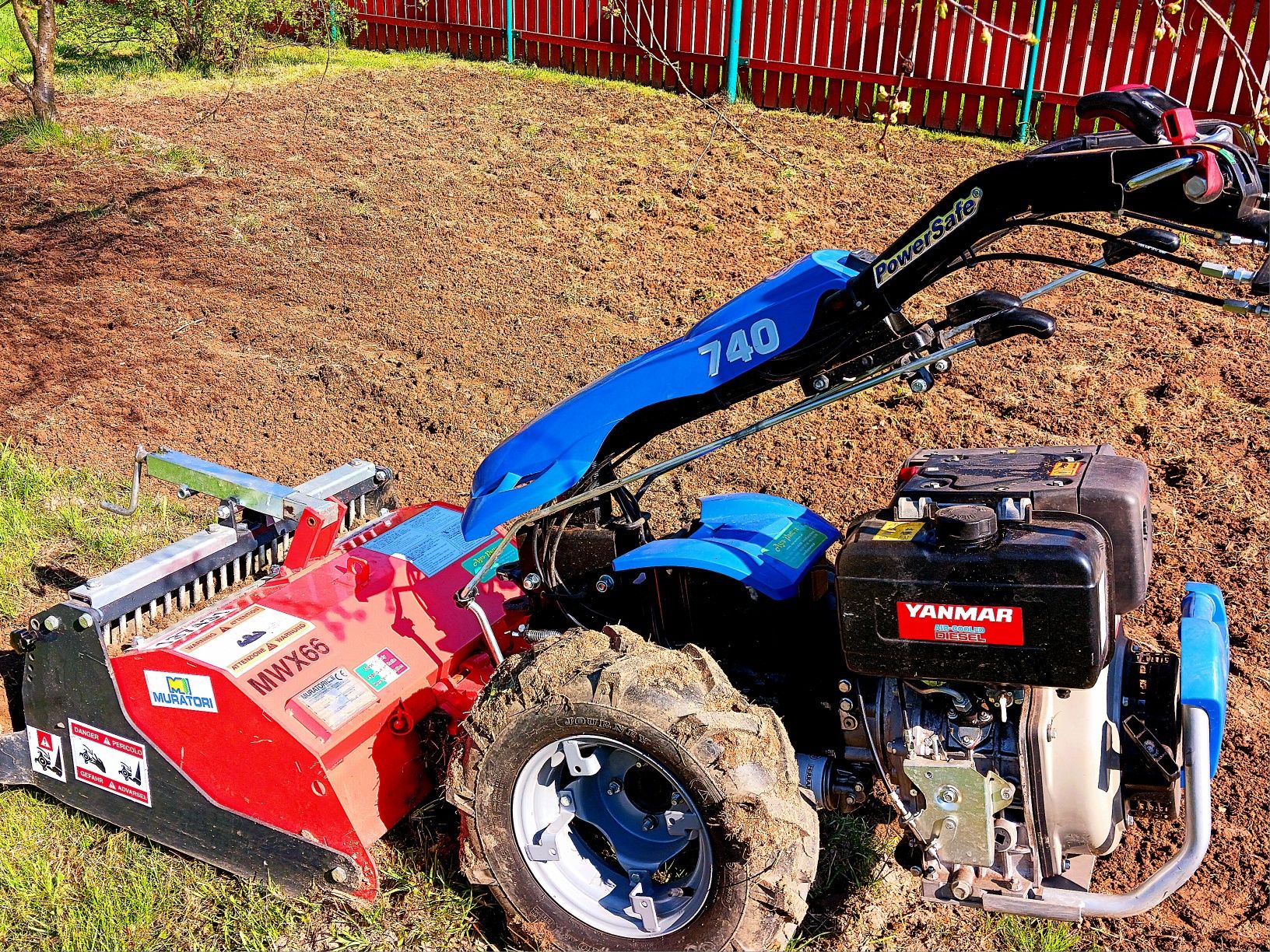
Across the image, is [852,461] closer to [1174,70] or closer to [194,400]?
[194,400]

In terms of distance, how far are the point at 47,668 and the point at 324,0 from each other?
1036cm

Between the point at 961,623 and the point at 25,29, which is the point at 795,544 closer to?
the point at 961,623

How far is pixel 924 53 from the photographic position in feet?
34.3

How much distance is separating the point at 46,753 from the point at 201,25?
10393 millimetres

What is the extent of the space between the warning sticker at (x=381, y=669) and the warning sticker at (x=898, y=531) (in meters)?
1.65

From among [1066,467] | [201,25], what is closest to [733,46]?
[201,25]

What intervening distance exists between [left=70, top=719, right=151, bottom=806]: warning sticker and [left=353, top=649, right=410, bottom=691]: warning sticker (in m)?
0.71

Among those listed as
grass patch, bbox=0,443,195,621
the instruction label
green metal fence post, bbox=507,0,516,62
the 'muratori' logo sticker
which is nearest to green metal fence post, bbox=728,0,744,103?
green metal fence post, bbox=507,0,516,62

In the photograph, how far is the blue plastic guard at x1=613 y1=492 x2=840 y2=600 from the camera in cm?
349

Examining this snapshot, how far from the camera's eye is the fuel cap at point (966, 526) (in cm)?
296

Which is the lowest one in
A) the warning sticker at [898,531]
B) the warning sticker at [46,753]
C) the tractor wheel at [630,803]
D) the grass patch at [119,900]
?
the grass patch at [119,900]

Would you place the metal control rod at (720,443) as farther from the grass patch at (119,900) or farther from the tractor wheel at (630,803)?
the grass patch at (119,900)

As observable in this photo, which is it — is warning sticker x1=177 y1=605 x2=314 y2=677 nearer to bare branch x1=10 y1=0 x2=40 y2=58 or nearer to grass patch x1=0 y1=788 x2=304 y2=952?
grass patch x1=0 y1=788 x2=304 y2=952

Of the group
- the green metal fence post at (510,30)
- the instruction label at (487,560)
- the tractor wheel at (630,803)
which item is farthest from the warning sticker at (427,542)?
the green metal fence post at (510,30)
